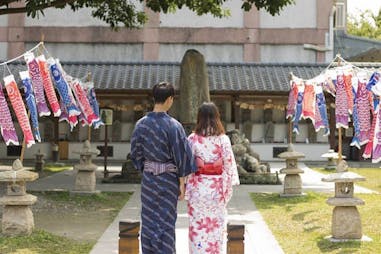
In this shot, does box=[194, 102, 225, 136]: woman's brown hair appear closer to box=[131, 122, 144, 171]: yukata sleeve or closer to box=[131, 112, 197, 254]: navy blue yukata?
box=[131, 112, 197, 254]: navy blue yukata

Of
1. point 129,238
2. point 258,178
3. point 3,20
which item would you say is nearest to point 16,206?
point 129,238

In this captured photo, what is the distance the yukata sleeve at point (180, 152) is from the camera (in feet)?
20.1

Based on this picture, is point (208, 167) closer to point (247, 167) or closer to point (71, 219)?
point (71, 219)

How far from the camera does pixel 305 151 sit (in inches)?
1066

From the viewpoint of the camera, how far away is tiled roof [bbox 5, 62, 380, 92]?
25938mm

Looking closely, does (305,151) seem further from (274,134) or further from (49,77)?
(49,77)

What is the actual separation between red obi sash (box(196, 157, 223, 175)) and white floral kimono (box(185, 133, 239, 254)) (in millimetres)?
32

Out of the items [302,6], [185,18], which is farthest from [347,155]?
[185,18]

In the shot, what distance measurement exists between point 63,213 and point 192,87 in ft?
28.2

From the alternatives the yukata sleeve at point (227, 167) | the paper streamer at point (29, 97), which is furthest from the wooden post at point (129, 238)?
the paper streamer at point (29, 97)

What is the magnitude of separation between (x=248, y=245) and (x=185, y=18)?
893 inches

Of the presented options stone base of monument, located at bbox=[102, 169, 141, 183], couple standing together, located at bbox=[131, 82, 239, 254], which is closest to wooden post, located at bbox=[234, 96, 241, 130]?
stone base of monument, located at bbox=[102, 169, 141, 183]

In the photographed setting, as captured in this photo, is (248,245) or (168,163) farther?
(248,245)

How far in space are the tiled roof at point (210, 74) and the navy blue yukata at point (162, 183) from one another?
18.9 metres
